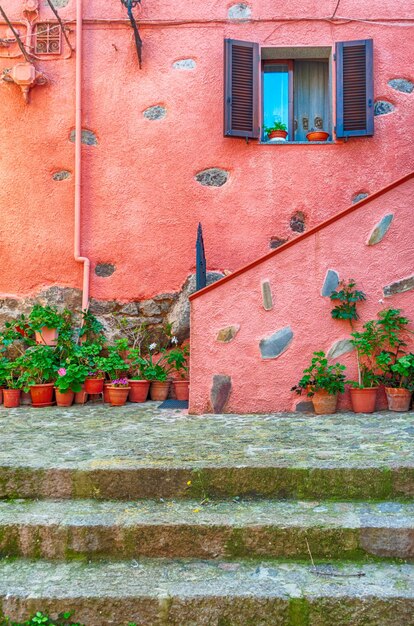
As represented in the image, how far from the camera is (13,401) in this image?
5.04 metres

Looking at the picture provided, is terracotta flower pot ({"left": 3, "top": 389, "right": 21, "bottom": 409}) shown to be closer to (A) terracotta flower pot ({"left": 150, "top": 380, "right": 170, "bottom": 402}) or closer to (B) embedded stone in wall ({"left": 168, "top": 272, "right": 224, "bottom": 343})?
(A) terracotta flower pot ({"left": 150, "top": 380, "right": 170, "bottom": 402})

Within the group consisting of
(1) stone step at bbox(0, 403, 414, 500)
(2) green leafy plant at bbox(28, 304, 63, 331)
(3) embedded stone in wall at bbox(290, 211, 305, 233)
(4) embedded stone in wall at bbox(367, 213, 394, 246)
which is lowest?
(1) stone step at bbox(0, 403, 414, 500)

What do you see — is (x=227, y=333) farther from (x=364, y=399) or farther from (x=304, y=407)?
(x=364, y=399)

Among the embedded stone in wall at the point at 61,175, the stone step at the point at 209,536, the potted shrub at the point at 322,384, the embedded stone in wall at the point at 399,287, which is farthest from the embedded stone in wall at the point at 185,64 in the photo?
the stone step at the point at 209,536

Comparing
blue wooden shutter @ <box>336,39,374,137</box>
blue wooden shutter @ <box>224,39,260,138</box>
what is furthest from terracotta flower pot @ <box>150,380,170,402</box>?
blue wooden shutter @ <box>336,39,374,137</box>

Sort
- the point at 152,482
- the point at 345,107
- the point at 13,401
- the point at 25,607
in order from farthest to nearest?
the point at 345,107, the point at 13,401, the point at 152,482, the point at 25,607

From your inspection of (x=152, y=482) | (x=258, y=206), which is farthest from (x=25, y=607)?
(x=258, y=206)

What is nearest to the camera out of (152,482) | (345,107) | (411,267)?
(152,482)

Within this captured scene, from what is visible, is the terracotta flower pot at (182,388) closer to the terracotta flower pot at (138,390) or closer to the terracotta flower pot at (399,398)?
the terracotta flower pot at (138,390)

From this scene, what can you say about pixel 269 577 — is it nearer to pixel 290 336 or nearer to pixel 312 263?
pixel 290 336

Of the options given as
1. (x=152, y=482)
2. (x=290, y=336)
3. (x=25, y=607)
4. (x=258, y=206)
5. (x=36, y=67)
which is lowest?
(x=25, y=607)

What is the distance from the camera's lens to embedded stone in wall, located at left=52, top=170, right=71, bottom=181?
229 inches

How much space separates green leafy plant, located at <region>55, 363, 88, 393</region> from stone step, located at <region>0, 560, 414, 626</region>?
2.85m

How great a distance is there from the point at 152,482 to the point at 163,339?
10.1 ft
